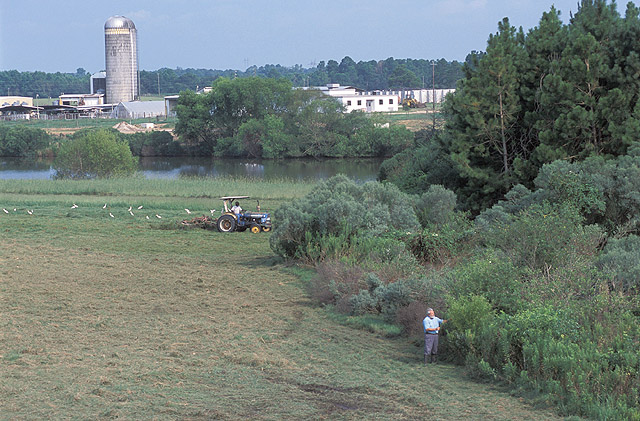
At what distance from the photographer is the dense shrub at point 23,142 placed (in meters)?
91.4

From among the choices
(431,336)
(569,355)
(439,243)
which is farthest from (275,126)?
(569,355)

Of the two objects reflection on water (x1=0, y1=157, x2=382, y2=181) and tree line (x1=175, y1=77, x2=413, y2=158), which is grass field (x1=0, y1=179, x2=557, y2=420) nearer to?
reflection on water (x1=0, y1=157, x2=382, y2=181)

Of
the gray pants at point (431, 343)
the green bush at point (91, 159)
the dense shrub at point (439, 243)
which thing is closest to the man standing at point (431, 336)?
the gray pants at point (431, 343)

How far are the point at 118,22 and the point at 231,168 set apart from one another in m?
85.4

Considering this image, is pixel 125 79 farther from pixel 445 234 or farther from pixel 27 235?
pixel 445 234

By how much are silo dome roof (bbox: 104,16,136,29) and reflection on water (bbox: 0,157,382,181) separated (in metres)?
68.1

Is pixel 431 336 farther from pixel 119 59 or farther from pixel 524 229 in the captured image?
pixel 119 59

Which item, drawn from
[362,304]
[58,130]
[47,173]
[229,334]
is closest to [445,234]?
[362,304]

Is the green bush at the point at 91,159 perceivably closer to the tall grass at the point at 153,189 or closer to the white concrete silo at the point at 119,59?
the tall grass at the point at 153,189

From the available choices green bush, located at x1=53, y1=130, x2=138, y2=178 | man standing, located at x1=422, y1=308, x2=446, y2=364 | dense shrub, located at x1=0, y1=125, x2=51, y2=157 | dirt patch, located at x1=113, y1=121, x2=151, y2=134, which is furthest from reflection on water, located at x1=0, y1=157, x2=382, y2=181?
man standing, located at x1=422, y1=308, x2=446, y2=364

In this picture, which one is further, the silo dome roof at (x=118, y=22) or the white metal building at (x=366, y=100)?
the silo dome roof at (x=118, y=22)

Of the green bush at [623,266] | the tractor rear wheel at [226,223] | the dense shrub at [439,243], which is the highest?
the green bush at [623,266]

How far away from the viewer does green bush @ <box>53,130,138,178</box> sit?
2477 inches

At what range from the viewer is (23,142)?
91438 millimetres
